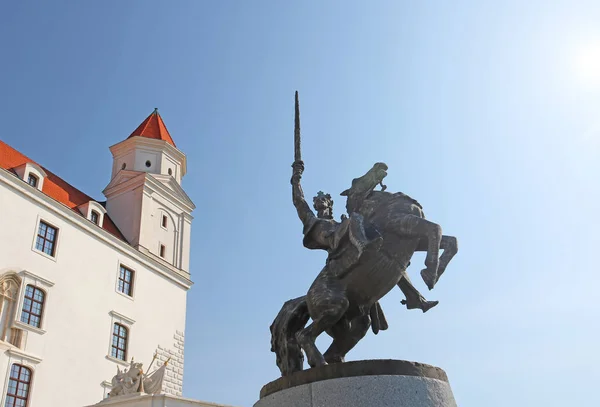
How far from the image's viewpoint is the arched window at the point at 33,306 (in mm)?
24594

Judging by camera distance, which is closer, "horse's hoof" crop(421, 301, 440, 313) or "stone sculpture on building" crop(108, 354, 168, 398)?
"horse's hoof" crop(421, 301, 440, 313)

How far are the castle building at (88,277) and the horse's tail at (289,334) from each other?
2058 centimetres

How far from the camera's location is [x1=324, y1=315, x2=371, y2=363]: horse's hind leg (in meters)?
5.92

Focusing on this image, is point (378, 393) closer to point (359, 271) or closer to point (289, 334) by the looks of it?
point (359, 271)

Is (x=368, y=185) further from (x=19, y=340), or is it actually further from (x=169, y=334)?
(x=169, y=334)

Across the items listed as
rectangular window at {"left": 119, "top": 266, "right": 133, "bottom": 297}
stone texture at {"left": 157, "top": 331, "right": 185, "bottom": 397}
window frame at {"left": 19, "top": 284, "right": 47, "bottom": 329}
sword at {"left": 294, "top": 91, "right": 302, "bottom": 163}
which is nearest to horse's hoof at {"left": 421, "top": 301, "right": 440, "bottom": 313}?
sword at {"left": 294, "top": 91, "right": 302, "bottom": 163}

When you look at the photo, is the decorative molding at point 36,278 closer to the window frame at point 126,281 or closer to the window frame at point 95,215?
the window frame at point 126,281

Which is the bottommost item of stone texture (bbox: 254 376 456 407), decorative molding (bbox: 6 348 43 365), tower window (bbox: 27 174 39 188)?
stone texture (bbox: 254 376 456 407)

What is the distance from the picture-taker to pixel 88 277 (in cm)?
2797

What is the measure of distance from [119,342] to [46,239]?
621cm

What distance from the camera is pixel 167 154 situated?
124ft

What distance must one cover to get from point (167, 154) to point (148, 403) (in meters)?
22.4

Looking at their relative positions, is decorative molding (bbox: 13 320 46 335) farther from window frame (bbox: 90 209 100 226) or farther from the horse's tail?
the horse's tail

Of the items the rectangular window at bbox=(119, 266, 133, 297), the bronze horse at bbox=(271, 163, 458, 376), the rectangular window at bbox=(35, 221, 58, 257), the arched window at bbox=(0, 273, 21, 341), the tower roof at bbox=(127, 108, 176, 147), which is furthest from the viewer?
the tower roof at bbox=(127, 108, 176, 147)
